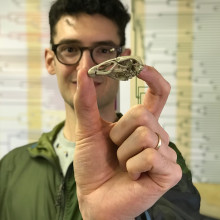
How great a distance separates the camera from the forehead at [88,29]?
791 mm

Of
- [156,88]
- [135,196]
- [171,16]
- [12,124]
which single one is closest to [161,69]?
[171,16]

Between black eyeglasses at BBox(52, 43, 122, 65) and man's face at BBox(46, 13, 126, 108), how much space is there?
0.01 meters

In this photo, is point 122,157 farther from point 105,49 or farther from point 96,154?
point 105,49

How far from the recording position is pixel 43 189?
82 centimetres

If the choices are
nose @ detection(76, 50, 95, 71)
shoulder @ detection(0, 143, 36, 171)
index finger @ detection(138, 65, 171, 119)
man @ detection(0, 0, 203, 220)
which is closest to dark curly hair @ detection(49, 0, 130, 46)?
man @ detection(0, 0, 203, 220)

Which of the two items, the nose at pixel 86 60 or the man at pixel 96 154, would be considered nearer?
the man at pixel 96 154

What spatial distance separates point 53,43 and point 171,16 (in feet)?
1.39

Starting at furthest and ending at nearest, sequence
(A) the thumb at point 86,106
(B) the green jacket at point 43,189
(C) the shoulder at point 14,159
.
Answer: (C) the shoulder at point 14,159, (B) the green jacket at point 43,189, (A) the thumb at point 86,106

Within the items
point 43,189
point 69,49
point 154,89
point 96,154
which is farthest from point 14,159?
point 154,89

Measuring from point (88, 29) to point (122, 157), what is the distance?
1.65ft

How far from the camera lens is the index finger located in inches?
16.4

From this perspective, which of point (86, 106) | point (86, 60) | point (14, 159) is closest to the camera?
point (86, 106)

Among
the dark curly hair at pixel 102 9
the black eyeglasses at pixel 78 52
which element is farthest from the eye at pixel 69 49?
the dark curly hair at pixel 102 9

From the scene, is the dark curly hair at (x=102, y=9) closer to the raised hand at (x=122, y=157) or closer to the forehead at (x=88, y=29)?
the forehead at (x=88, y=29)
